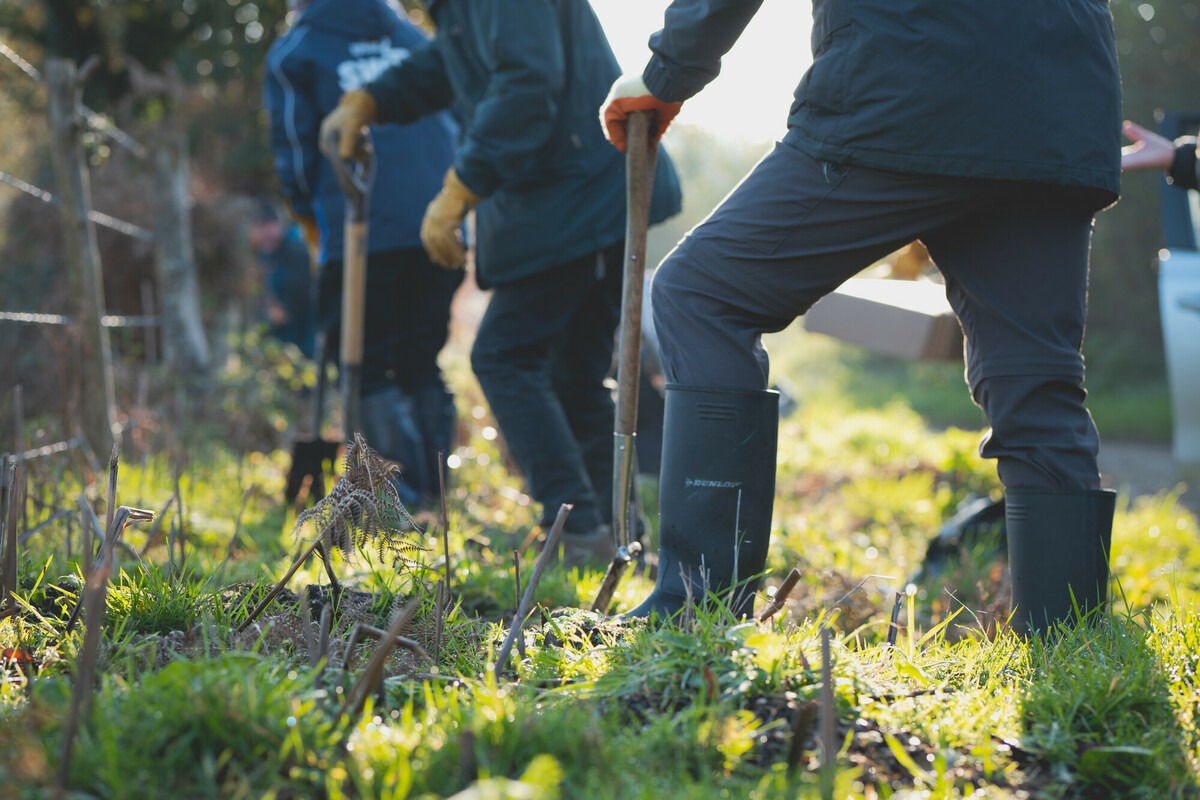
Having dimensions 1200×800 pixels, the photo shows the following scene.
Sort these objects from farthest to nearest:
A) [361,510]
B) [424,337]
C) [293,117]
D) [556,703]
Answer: [424,337] < [293,117] < [361,510] < [556,703]

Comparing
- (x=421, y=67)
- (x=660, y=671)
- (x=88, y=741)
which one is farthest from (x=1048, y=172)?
(x=421, y=67)

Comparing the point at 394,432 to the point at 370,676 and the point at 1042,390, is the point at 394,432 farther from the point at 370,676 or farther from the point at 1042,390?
the point at 370,676

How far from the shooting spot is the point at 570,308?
3594 mm

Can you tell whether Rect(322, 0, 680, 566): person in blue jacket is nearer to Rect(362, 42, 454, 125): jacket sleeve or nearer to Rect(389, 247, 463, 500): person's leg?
Rect(362, 42, 454, 125): jacket sleeve

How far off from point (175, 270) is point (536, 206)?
522 centimetres

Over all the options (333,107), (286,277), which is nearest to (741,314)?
(333,107)

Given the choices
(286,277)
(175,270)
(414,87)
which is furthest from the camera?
(286,277)

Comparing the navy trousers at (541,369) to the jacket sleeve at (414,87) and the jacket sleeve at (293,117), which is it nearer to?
the jacket sleeve at (414,87)

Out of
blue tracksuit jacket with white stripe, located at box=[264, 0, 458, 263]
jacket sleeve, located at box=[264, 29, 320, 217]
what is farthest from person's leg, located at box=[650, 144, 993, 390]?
jacket sleeve, located at box=[264, 29, 320, 217]

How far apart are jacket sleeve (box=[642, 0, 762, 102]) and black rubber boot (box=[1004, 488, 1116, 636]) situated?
A: 106 centimetres

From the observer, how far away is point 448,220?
3.55 meters

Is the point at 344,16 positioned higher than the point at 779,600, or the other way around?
the point at 344,16

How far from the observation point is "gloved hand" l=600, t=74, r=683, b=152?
2.43m

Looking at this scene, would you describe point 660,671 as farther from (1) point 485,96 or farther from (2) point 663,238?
(2) point 663,238
